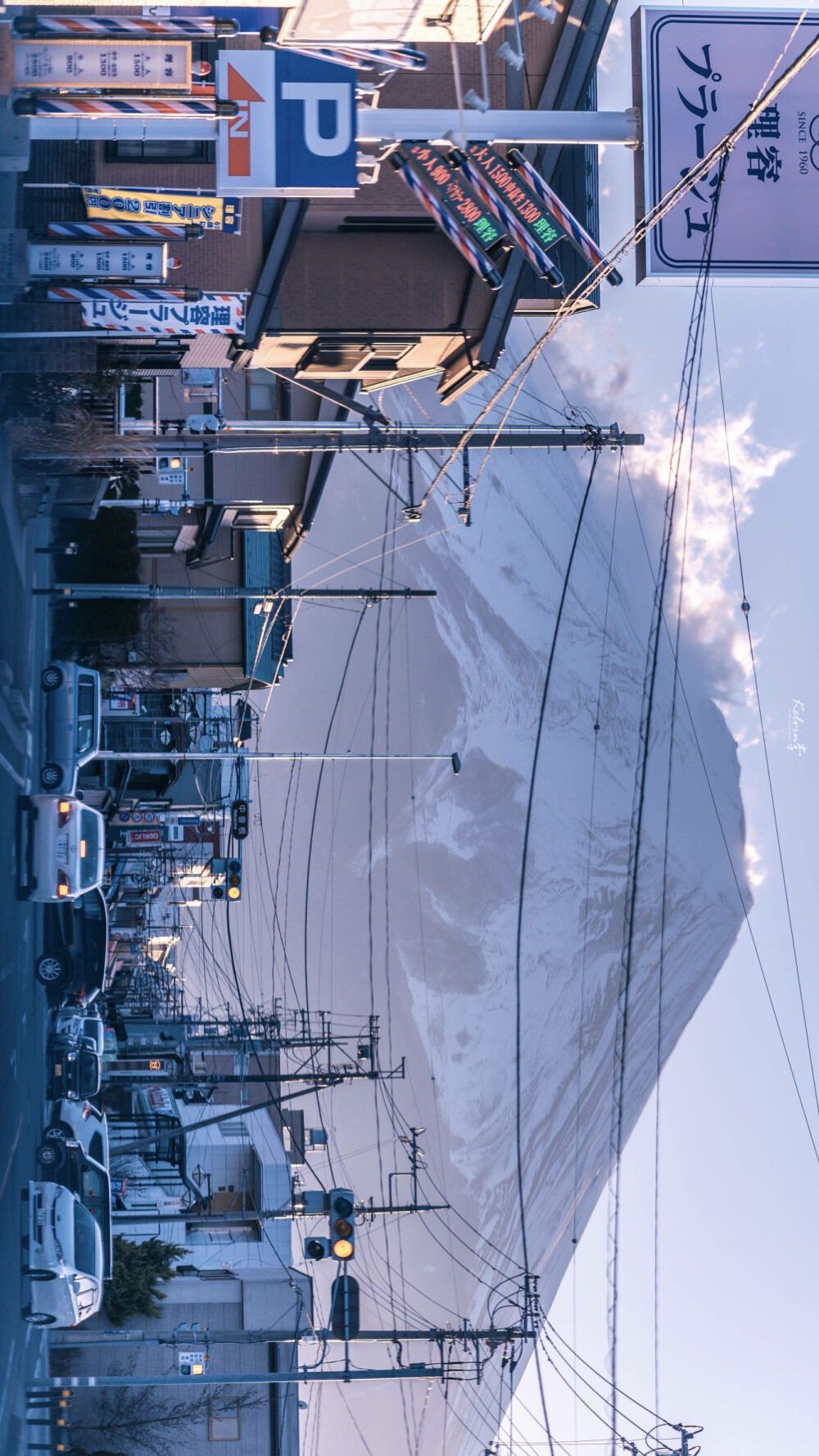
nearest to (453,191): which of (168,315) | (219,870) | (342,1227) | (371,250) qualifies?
(168,315)

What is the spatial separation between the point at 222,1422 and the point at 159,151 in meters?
31.8

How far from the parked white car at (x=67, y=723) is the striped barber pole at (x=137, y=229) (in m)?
9.95

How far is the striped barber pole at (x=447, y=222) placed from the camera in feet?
45.4

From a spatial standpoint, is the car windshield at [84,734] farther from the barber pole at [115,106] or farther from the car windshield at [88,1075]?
the barber pole at [115,106]

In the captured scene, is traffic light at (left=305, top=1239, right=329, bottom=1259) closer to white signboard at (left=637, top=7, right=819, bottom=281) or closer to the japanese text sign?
the japanese text sign

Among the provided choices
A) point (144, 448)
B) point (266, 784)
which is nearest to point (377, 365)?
point (144, 448)

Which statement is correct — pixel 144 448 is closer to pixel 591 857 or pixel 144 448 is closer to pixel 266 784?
pixel 591 857

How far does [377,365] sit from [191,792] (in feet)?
96.1

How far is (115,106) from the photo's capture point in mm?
12758

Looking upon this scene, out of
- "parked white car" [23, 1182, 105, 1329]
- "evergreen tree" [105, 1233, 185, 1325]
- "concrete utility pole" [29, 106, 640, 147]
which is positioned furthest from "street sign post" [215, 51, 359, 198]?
"evergreen tree" [105, 1233, 185, 1325]

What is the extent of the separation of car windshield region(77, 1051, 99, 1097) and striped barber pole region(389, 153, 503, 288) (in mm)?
16318

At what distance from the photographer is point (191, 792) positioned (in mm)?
50562

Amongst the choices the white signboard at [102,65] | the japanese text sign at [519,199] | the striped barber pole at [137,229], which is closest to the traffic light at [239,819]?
the striped barber pole at [137,229]

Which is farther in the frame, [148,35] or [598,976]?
[598,976]
